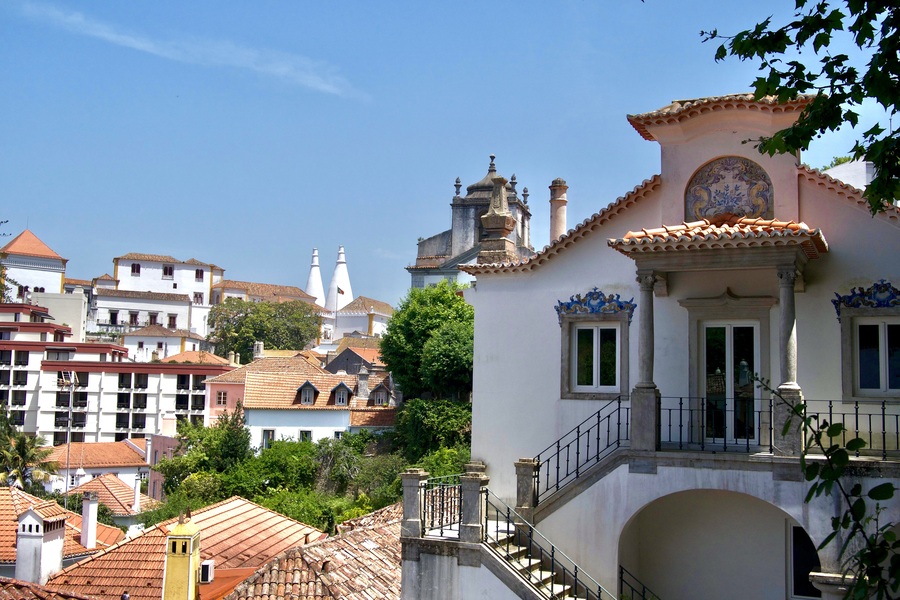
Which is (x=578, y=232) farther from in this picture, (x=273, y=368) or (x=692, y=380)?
(x=273, y=368)

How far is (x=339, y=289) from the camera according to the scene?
141 metres

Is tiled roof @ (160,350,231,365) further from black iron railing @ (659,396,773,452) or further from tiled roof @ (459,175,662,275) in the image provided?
black iron railing @ (659,396,773,452)

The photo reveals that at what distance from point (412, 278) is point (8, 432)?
3112 centimetres

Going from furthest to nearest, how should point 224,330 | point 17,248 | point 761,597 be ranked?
point 17,248, point 224,330, point 761,597

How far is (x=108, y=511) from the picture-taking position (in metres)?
47.1

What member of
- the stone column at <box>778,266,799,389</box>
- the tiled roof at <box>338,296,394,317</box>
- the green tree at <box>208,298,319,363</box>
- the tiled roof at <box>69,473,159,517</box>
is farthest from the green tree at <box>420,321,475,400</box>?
the tiled roof at <box>338,296,394,317</box>

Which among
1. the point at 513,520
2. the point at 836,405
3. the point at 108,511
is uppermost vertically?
the point at 836,405

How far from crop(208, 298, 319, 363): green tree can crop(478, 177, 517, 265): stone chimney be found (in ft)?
258

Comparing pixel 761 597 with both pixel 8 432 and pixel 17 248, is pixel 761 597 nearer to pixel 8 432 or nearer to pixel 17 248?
pixel 8 432

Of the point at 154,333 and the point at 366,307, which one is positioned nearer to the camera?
the point at 154,333

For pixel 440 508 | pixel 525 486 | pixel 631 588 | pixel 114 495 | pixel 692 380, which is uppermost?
pixel 692 380

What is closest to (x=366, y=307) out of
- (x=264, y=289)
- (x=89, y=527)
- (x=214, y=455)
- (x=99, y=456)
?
(x=264, y=289)

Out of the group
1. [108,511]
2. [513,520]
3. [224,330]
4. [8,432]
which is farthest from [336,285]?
[513,520]

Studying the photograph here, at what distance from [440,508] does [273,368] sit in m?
43.9
